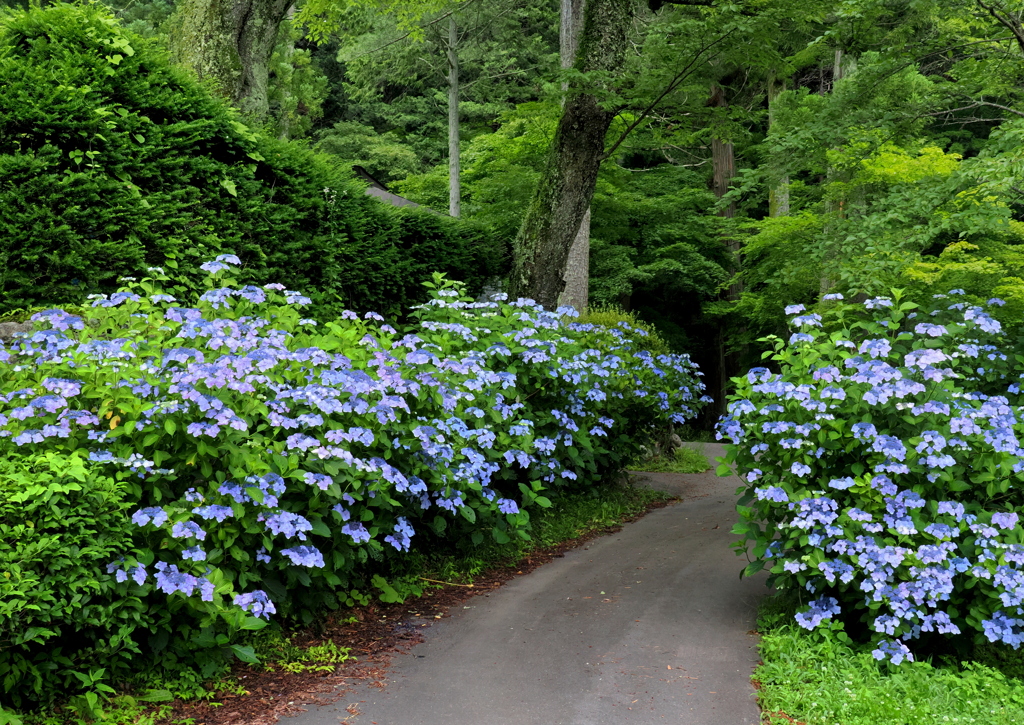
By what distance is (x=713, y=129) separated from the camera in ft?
28.6

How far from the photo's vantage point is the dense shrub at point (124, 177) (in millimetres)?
4852

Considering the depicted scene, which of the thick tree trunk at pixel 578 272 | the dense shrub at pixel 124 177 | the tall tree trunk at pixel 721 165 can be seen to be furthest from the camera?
the tall tree trunk at pixel 721 165

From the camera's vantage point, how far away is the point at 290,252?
6.66 m

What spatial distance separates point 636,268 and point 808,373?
433 inches

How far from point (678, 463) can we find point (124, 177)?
25.8 feet

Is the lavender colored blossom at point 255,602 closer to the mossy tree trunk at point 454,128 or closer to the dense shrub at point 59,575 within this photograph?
the dense shrub at point 59,575

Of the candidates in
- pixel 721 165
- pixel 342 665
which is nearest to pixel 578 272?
pixel 721 165

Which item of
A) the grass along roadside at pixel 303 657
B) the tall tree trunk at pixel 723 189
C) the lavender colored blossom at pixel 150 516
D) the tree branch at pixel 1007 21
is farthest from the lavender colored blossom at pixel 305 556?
the tall tree trunk at pixel 723 189

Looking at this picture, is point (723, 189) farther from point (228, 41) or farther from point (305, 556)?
point (305, 556)

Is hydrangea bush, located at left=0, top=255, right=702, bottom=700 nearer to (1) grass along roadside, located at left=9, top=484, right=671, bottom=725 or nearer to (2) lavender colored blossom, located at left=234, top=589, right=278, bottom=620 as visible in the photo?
(2) lavender colored blossom, located at left=234, top=589, right=278, bottom=620

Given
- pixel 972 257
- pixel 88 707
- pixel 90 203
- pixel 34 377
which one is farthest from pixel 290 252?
pixel 972 257

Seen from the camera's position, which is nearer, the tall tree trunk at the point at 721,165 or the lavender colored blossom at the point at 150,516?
the lavender colored blossom at the point at 150,516

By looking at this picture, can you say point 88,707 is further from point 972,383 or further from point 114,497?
point 972,383

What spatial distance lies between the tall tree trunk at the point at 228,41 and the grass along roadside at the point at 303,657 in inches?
199
